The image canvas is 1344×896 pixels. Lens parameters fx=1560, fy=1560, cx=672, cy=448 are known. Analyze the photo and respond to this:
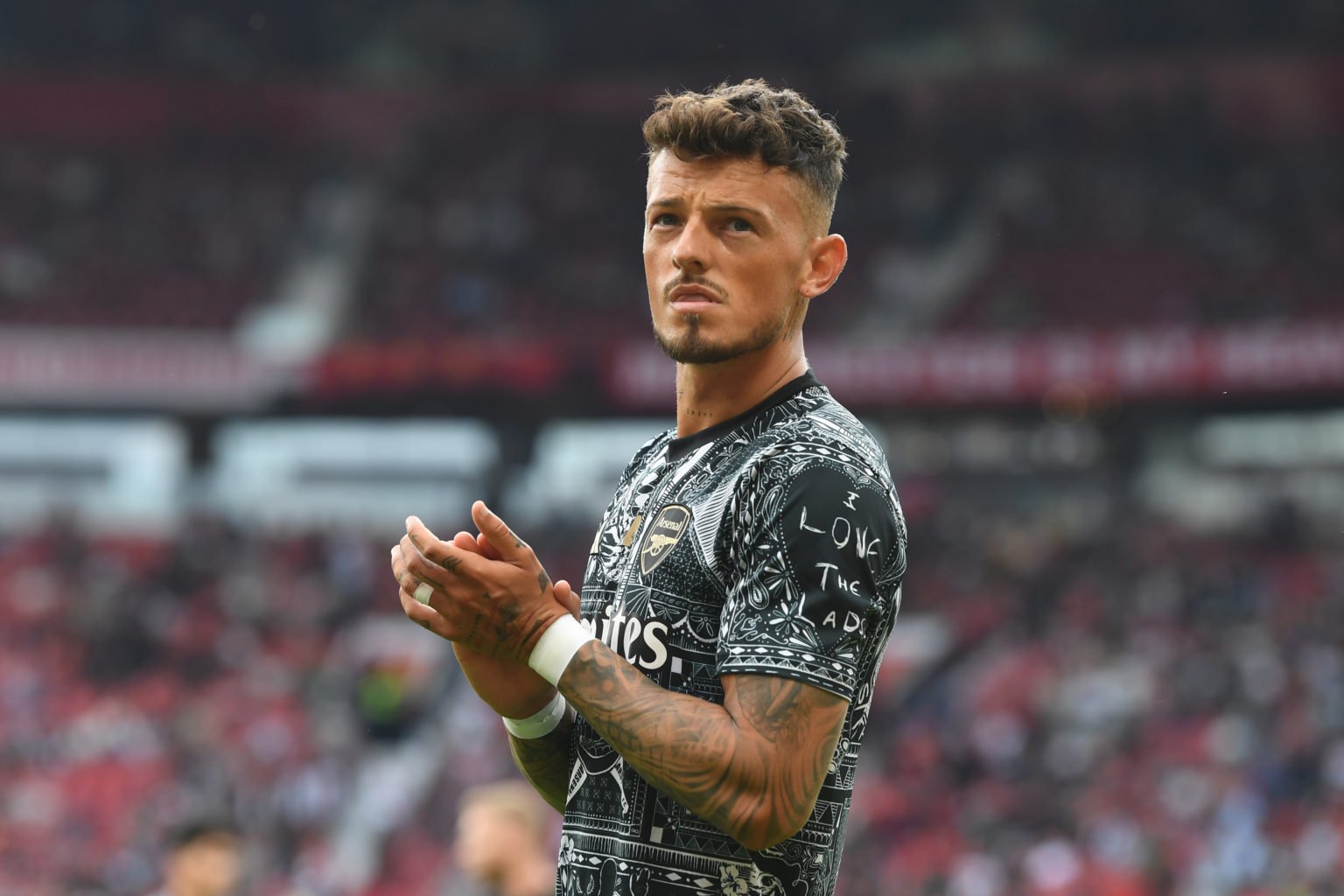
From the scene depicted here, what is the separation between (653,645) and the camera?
204 cm

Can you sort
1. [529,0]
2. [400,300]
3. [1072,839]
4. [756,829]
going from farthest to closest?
[529,0], [400,300], [1072,839], [756,829]

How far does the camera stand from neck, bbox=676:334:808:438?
2.18 metres

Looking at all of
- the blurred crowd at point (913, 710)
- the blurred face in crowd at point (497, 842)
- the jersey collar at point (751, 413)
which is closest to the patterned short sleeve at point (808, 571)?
the jersey collar at point (751, 413)

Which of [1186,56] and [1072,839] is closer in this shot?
[1072,839]

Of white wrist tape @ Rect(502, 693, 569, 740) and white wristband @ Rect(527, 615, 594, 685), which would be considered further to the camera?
white wrist tape @ Rect(502, 693, 569, 740)

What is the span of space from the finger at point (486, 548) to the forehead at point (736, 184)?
1.75 ft

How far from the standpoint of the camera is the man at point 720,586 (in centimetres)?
189

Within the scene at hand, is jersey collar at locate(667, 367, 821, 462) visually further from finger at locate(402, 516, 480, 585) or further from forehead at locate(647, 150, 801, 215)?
finger at locate(402, 516, 480, 585)

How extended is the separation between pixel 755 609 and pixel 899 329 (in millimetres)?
21290

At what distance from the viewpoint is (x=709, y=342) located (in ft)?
6.93

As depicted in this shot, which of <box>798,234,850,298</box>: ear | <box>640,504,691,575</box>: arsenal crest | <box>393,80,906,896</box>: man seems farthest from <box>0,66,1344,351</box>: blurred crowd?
<box>640,504,691,575</box>: arsenal crest

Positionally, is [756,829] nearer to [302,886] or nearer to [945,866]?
[945,866]

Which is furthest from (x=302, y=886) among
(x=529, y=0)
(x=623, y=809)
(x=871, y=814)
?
(x=529, y=0)

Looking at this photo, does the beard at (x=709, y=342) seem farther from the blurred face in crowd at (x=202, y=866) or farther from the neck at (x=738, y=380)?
the blurred face in crowd at (x=202, y=866)
